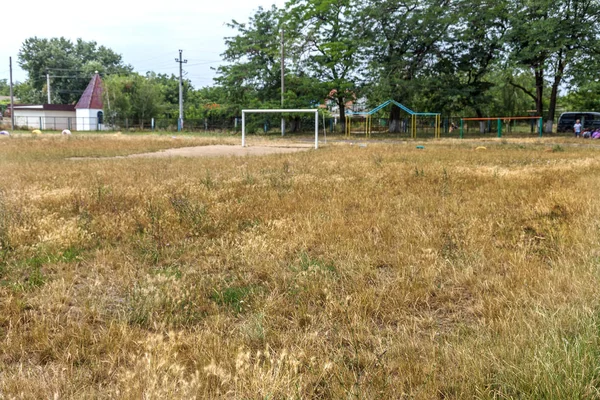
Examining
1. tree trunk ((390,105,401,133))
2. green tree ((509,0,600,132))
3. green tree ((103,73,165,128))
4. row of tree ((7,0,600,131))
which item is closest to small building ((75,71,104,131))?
green tree ((103,73,165,128))

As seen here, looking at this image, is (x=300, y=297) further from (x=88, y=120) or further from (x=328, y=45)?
(x=88, y=120)

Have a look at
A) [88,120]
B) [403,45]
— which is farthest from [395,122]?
[88,120]

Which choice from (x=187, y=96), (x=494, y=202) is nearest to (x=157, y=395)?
(x=494, y=202)

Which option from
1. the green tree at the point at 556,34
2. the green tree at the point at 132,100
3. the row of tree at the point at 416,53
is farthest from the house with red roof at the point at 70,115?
the green tree at the point at 556,34

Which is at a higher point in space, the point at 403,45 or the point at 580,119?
the point at 403,45

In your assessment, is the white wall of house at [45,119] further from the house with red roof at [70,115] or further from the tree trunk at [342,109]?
the tree trunk at [342,109]

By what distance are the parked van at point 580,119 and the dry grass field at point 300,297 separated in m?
Result: 33.2

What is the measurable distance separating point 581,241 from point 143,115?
58.5 meters

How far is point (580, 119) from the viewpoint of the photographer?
3369 cm

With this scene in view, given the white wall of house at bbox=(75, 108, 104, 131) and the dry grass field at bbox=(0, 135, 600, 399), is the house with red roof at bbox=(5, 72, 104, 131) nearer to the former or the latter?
the white wall of house at bbox=(75, 108, 104, 131)

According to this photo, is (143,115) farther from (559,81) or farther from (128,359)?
(128,359)

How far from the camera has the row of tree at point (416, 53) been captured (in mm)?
28641

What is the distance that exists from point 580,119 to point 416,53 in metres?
13.4

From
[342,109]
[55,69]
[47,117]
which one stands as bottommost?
[342,109]
